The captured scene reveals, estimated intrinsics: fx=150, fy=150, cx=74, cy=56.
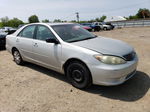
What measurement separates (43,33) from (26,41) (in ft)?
2.39

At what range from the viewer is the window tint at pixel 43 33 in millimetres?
3884

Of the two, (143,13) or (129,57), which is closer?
(129,57)

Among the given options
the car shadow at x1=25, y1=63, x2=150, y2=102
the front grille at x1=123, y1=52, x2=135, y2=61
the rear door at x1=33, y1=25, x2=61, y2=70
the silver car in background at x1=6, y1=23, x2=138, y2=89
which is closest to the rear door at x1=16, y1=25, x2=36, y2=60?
the silver car in background at x1=6, y1=23, x2=138, y2=89

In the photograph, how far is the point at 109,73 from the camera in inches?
113

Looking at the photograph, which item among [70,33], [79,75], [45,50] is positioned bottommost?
[79,75]

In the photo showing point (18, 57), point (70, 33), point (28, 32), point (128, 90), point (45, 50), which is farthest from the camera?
point (18, 57)

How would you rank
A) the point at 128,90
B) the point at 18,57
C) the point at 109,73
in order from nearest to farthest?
the point at 109,73, the point at 128,90, the point at 18,57

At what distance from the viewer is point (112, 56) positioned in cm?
298

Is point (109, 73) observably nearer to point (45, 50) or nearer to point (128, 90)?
point (128, 90)

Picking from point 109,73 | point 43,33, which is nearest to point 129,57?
point 109,73

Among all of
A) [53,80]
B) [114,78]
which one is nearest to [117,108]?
[114,78]

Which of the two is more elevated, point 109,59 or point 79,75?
point 109,59

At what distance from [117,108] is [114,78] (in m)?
0.56

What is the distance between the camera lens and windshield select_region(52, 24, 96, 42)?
3724 mm
